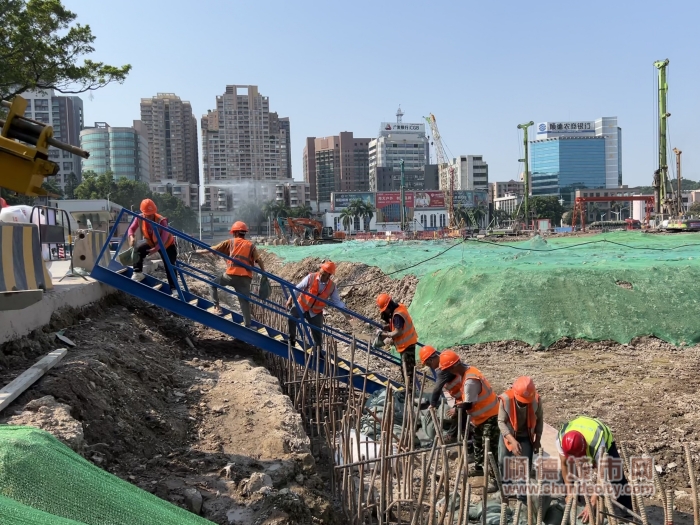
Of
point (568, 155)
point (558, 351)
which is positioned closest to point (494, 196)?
point (568, 155)

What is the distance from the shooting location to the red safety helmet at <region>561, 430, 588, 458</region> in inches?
171

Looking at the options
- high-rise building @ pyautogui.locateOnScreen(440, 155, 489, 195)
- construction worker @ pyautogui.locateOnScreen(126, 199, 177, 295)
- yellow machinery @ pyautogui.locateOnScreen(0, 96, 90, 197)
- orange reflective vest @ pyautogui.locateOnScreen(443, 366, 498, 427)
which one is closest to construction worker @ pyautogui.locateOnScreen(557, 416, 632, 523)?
orange reflective vest @ pyautogui.locateOnScreen(443, 366, 498, 427)

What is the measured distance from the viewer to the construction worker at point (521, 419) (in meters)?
5.09

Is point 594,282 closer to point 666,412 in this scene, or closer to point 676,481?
point 666,412

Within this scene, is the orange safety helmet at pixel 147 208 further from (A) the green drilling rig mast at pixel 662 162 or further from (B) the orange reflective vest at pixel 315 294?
(A) the green drilling rig mast at pixel 662 162

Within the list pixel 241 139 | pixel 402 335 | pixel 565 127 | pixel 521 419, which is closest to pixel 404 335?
pixel 402 335

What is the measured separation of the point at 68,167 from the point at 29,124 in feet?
361

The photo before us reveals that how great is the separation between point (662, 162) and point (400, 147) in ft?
428

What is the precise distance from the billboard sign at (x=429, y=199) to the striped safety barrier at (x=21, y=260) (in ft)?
306

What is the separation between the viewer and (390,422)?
15.9 ft

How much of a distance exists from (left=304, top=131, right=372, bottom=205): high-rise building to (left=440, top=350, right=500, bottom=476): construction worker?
585 feet

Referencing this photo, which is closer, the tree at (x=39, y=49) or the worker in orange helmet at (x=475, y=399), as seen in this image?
the worker in orange helmet at (x=475, y=399)

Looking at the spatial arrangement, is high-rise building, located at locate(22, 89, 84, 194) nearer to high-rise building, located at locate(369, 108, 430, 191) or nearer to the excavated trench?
high-rise building, located at locate(369, 108, 430, 191)

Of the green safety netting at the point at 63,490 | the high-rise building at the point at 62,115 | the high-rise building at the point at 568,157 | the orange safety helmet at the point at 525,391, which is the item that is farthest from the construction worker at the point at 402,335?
the high-rise building at the point at 568,157
